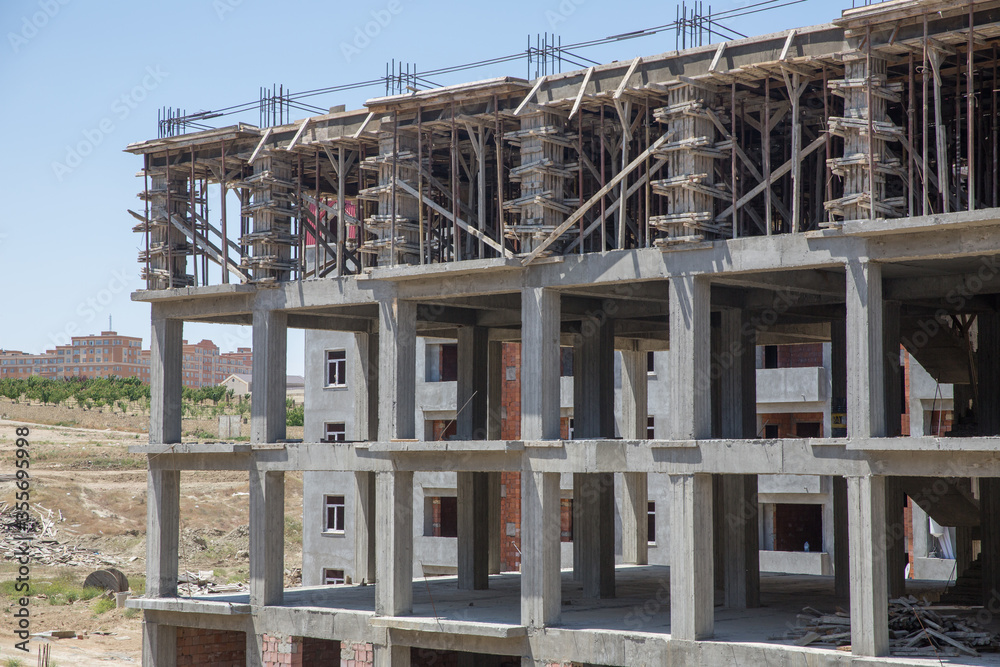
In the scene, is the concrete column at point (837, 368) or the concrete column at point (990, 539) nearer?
the concrete column at point (990, 539)

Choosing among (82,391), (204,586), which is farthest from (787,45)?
(82,391)

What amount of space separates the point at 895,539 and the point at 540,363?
741cm

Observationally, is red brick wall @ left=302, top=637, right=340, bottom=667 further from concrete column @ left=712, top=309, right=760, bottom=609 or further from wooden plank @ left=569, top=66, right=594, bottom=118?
wooden plank @ left=569, top=66, right=594, bottom=118

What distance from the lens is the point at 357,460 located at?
24328mm

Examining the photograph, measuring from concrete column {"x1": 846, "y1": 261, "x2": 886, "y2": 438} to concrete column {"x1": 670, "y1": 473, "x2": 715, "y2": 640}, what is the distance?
9.63 ft

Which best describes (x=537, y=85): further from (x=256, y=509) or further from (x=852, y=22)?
(x=256, y=509)

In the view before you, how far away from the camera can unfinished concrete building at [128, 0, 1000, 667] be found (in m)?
18.5

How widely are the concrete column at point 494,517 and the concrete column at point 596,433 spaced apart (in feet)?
→ 10.7

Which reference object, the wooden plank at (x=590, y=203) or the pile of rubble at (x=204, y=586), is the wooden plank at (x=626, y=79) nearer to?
the wooden plank at (x=590, y=203)

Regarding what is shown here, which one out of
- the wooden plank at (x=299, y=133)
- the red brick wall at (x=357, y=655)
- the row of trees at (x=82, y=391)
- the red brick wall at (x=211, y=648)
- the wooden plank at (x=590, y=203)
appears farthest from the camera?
the row of trees at (x=82, y=391)

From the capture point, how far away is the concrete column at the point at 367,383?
101 ft

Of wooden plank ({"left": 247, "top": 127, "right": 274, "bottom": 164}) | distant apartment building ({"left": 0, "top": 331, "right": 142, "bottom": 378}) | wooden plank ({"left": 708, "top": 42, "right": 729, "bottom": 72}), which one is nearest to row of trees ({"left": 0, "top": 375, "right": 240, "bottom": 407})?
distant apartment building ({"left": 0, "top": 331, "right": 142, "bottom": 378})

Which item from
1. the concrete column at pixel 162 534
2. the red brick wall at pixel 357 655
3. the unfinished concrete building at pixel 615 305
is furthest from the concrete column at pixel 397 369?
the concrete column at pixel 162 534

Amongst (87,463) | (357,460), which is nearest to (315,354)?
(357,460)
